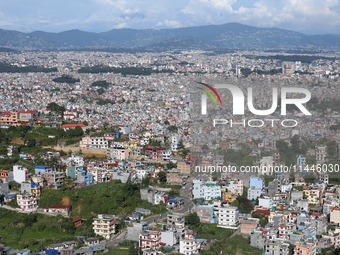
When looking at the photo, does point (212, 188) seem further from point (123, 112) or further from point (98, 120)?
point (123, 112)

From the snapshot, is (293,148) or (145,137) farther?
(145,137)

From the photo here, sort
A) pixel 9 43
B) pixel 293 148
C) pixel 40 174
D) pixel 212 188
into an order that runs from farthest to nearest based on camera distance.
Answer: pixel 9 43, pixel 293 148, pixel 40 174, pixel 212 188

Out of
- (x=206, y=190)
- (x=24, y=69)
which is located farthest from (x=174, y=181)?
(x=24, y=69)

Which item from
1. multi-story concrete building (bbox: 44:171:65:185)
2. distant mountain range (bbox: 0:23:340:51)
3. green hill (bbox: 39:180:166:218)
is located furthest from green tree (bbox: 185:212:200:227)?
distant mountain range (bbox: 0:23:340:51)

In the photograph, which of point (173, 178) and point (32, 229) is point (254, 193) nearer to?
point (173, 178)

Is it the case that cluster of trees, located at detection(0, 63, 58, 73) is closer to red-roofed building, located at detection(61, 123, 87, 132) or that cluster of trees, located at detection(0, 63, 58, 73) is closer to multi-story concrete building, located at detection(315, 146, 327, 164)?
red-roofed building, located at detection(61, 123, 87, 132)

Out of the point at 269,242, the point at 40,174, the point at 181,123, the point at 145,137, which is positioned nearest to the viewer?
the point at 269,242

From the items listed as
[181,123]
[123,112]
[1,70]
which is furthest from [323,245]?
[1,70]
